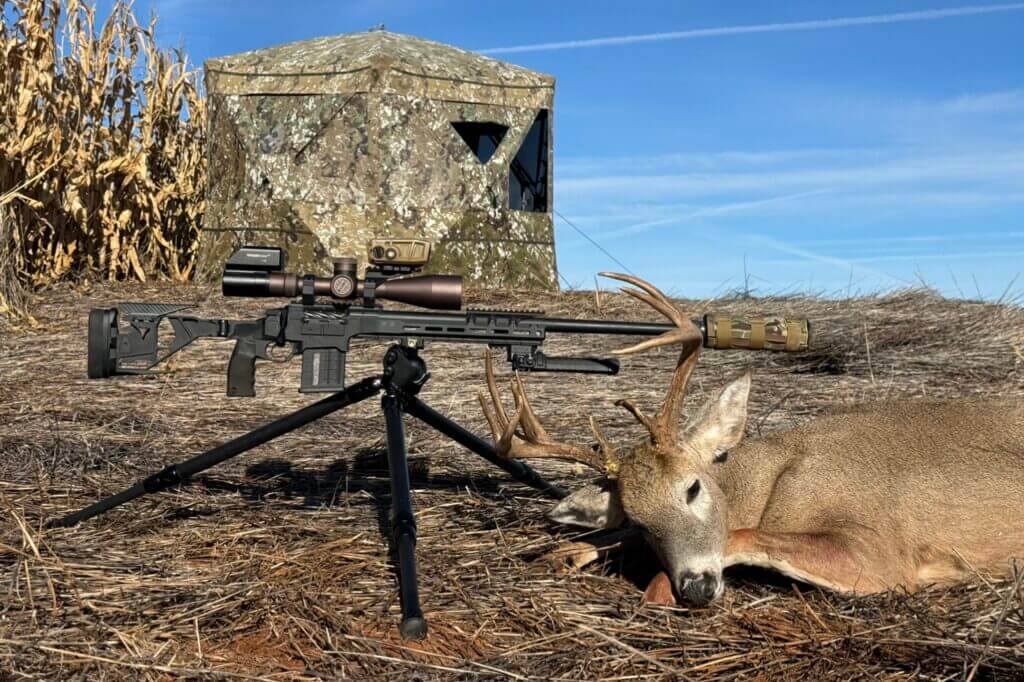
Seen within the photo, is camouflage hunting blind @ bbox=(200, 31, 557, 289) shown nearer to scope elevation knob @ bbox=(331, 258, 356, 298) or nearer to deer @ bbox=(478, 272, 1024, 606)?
scope elevation knob @ bbox=(331, 258, 356, 298)

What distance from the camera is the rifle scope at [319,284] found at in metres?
4.38

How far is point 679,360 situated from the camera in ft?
12.6

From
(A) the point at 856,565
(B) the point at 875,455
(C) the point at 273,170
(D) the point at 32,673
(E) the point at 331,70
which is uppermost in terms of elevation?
(E) the point at 331,70

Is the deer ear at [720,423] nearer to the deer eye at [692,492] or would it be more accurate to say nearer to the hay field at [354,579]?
the deer eye at [692,492]

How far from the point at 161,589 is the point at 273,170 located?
29.0 ft

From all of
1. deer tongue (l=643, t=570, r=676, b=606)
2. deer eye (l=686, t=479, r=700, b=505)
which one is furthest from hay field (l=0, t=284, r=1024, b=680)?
deer eye (l=686, t=479, r=700, b=505)

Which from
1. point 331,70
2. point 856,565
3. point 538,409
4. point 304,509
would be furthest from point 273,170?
point 856,565

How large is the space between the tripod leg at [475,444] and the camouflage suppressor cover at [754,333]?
107 centimetres

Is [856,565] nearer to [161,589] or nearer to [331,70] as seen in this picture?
[161,589]

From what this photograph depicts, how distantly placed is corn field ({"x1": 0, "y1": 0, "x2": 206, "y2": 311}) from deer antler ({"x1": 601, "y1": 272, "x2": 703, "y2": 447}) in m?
8.06

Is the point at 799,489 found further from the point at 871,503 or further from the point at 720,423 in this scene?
the point at 720,423

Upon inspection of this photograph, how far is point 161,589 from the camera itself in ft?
13.0

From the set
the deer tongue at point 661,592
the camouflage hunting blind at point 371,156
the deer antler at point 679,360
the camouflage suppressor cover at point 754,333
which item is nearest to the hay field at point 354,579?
the deer tongue at point 661,592

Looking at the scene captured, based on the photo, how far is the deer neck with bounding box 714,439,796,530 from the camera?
13.6 feet
